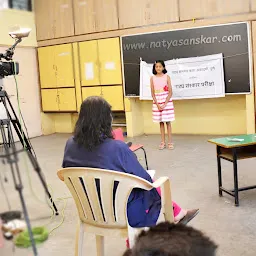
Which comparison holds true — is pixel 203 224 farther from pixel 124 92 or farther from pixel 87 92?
pixel 87 92

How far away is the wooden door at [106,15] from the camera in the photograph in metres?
6.95

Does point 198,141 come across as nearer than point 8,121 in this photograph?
No

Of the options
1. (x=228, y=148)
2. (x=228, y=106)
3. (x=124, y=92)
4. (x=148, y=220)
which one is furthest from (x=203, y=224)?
(x=124, y=92)

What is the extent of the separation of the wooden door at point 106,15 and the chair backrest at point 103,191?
5359 millimetres

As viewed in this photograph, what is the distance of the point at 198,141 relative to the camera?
20.2 feet

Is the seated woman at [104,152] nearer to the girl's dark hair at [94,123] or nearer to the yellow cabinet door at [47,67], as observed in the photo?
the girl's dark hair at [94,123]

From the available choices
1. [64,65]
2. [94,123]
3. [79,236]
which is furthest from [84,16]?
[79,236]

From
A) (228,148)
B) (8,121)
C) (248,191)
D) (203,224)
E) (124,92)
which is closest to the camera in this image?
(8,121)

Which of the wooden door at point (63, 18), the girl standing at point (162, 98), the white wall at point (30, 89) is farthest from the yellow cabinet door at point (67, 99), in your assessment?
the girl standing at point (162, 98)

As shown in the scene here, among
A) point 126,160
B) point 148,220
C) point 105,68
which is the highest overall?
point 105,68

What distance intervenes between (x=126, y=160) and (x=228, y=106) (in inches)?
190

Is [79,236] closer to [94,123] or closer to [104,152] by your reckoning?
[104,152]

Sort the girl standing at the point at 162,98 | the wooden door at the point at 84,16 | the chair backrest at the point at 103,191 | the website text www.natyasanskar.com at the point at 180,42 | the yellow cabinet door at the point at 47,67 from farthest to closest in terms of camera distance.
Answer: the yellow cabinet door at the point at 47,67, the wooden door at the point at 84,16, the website text www.natyasanskar.com at the point at 180,42, the girl standing at the point at 162,98, the chair backrest at the point at 103,191

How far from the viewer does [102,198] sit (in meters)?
1.95
